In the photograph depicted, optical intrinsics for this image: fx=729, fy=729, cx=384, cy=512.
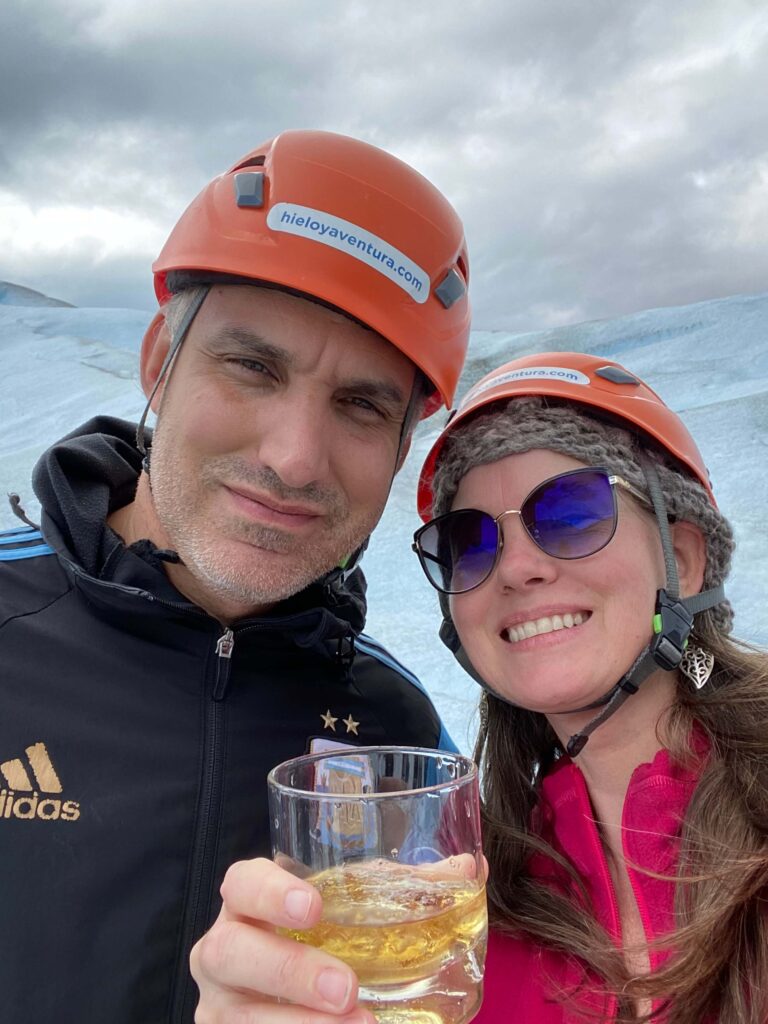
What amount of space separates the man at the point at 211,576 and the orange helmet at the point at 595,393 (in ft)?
0.70

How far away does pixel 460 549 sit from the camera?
214 cm

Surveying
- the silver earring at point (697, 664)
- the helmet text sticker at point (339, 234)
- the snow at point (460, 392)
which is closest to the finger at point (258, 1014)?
the silver earring at point (697, 664)

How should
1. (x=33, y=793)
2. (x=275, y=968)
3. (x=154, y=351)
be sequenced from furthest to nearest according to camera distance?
1. (x=154, y=351)
2. (x=33, y=793)
3. (x=275, y=968)

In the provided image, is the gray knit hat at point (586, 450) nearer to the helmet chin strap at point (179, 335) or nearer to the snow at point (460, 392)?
the helmet chin strap at point (179, 335)

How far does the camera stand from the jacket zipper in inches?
64.8

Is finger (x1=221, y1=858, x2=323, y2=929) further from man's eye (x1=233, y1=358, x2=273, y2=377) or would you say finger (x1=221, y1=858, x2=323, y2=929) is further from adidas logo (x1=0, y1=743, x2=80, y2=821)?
man's eye (x1=233, y1=358, x2=273, y2=377)

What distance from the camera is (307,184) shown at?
2188 millimetres

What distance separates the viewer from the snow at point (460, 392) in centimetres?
607

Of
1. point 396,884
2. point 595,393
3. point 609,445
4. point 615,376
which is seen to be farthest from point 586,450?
point 396,884

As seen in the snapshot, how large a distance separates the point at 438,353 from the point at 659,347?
39.7ft

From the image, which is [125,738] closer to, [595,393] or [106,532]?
[106,532]

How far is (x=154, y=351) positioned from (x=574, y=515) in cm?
142

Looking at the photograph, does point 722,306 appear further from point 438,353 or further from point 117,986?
point 117,986

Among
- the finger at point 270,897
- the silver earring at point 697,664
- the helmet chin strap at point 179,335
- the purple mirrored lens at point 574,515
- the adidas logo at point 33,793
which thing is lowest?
the adidas logo at point 33,793
